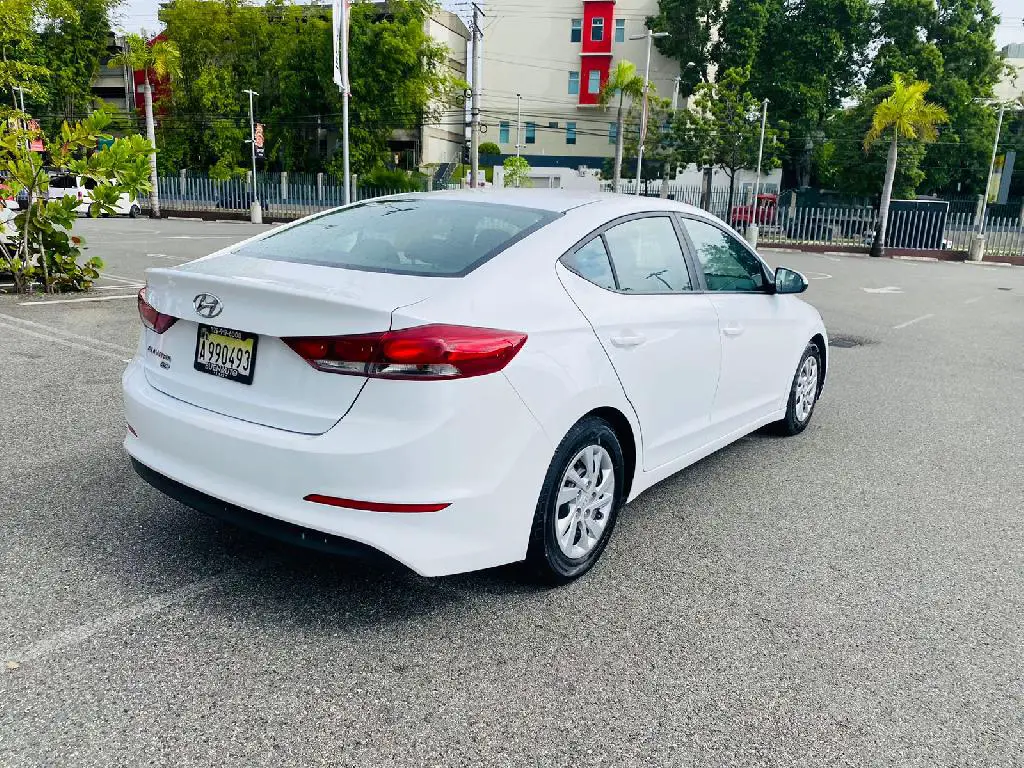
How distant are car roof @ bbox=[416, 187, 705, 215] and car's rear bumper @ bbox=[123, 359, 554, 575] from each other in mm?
1282

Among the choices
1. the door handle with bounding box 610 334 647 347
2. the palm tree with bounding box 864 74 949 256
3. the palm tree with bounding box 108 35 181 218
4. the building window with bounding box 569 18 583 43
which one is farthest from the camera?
the building window with bounding box 569 18 583 43

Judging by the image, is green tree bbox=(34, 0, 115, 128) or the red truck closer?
the red truck

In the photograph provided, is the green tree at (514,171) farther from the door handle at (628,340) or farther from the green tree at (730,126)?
the door handle at (628,340)

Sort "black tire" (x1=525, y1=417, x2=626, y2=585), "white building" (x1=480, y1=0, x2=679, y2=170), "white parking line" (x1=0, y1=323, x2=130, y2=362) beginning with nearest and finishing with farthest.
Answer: "black tire" (x1=525, y1=417, x2=626, y2=585) → "white parking line" (x1=0, y1=323, x2=130, y2=362) → "white building" (x1=480, y1=0, x2=679, y2=170)

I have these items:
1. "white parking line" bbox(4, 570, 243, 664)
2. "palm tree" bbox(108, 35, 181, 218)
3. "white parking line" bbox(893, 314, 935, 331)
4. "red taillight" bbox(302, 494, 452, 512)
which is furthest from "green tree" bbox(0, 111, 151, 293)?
"palm tree" bbox(108, 35, 181, 218)

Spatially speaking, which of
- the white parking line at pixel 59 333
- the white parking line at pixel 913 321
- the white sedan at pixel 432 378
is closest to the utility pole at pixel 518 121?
the white parking line at pixel 913 321

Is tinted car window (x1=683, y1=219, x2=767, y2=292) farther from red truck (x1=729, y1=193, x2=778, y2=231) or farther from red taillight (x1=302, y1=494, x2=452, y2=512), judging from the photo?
red truck (x1=729, y1=193, x2=778, y2=231)

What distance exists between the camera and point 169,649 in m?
2.78

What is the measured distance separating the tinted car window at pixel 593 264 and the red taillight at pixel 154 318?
1.54m

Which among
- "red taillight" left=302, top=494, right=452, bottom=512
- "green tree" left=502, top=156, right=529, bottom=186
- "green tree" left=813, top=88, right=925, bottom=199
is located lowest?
"red taillight" left=302, top=494, right=452, bottom=512

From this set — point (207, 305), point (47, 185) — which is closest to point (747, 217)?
point (47, 185)

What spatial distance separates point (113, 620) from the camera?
2.94 meters

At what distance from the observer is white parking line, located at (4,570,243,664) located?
273 centimetres

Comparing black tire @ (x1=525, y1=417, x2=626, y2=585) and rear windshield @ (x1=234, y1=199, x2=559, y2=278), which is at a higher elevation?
rear windshield @ (x1=234, y1=199, x2=559, y2=278)
